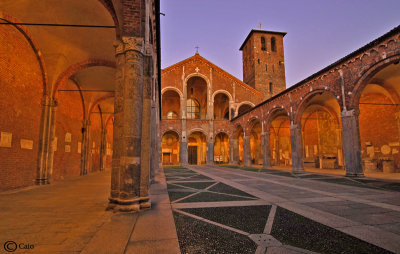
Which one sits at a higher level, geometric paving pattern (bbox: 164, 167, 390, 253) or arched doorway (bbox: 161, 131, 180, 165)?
arched doorway (bbox: 161, 131, 180, 165)

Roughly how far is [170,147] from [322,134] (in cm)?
1816

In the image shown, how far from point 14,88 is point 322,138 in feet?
74.5

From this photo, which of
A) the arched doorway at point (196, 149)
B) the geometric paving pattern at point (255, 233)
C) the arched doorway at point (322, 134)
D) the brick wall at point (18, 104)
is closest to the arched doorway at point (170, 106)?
the arched doorway at point (196, 149)

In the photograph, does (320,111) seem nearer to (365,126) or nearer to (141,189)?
(365,126)

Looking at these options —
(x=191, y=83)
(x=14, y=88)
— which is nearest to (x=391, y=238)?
(x=14, y=88)

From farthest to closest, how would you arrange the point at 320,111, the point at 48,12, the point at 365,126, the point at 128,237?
the point at 320,111 < the point at 365,126 < the point at 48,12 < the point at 128,237

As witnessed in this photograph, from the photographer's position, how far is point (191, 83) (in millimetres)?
28656

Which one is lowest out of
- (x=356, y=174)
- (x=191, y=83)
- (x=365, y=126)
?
(x=356, y=174)

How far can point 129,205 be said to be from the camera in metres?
3.88

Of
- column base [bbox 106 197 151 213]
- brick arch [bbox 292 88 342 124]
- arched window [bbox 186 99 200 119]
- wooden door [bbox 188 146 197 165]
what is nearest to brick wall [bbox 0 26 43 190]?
column base [bbox 106 197 151 213]

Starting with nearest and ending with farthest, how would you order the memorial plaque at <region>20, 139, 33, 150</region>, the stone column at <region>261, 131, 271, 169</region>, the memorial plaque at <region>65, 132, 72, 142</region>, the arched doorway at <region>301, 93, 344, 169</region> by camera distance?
the memorial plaque at <region>20, 139, 33, 150</region>, the memorial plaque at <region>65, 132, 72, 142</region>, the arched doorway at <region>301, 93, 344, 169</region>, the stone column at <region>261, 131, 271, 169</region>

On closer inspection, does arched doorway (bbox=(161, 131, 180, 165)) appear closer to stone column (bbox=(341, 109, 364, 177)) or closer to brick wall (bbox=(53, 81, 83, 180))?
brick wall (bbox=(53, 81, 83, 180))

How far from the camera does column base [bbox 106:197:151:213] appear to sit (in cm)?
385
